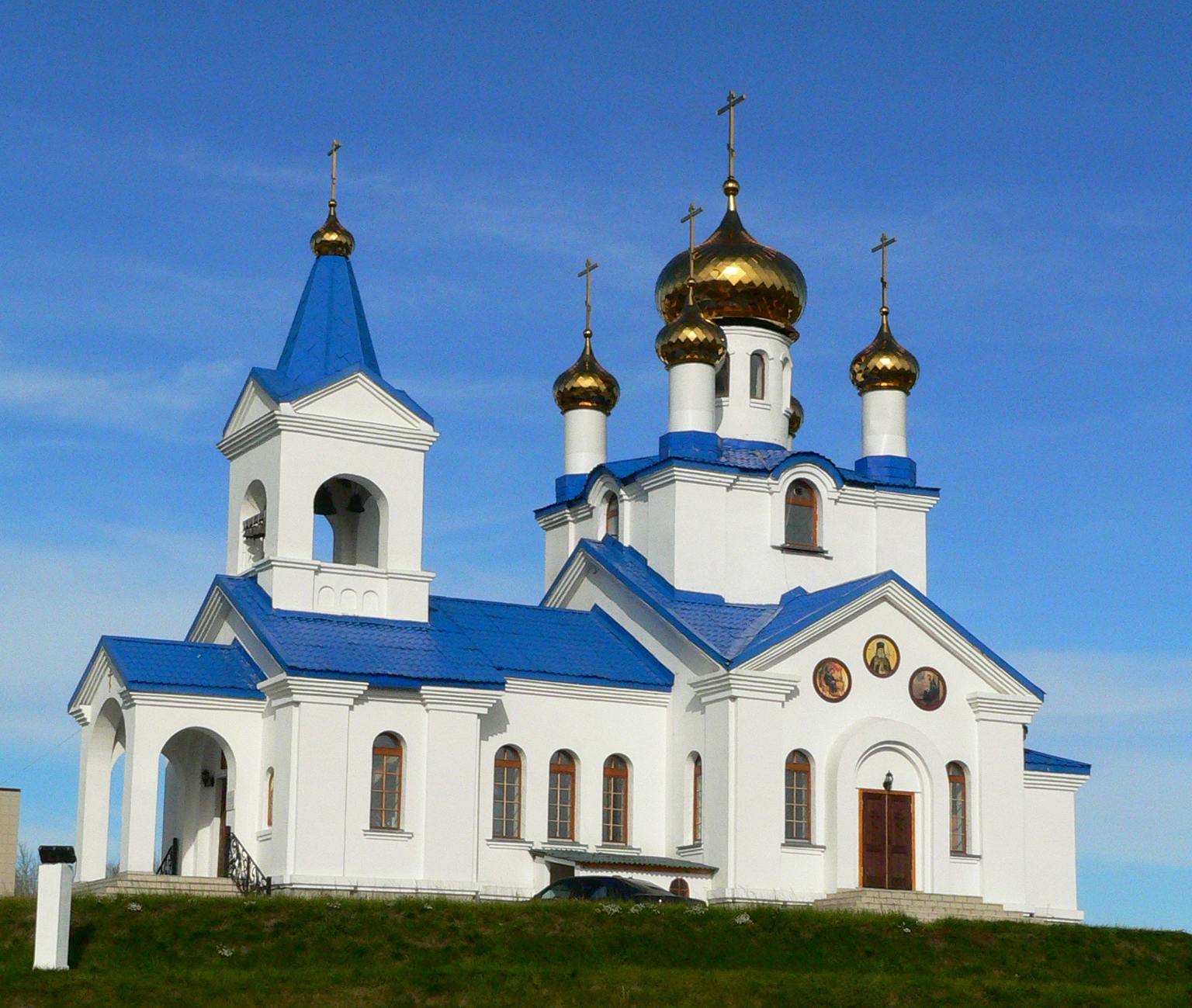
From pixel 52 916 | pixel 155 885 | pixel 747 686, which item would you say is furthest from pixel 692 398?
pixel 52 916

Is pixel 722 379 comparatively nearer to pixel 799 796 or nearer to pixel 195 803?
pixel 799 796

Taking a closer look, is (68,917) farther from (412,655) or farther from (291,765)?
(412,655)

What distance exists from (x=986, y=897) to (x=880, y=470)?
6455mm

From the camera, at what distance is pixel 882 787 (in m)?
26.5

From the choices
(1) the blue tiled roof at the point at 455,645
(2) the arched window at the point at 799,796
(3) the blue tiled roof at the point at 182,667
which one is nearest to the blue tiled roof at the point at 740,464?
(1) the blue tiled roof at the point at 455,645

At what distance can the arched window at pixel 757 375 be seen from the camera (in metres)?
30.4

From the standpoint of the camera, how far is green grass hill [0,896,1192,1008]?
17.8m

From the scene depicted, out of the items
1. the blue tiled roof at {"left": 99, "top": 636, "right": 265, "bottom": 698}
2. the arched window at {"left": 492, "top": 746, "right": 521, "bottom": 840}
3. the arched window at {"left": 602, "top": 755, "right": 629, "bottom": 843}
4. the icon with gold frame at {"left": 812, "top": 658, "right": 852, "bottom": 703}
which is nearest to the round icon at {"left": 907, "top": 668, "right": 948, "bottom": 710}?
the icon with gold frame at {"left": 812, "top": 658, "right": 852, "bottom": 703}

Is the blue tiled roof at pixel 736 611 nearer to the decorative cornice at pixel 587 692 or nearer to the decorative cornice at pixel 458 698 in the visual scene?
the decorative cornice at pixel 587 692

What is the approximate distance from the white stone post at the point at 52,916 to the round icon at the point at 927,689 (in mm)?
12264

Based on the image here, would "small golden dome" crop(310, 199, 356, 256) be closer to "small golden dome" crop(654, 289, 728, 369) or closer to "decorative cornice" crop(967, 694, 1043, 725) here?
"small golden dome" crop(654, 289, 728, 369)

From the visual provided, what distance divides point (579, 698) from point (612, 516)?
4140mm

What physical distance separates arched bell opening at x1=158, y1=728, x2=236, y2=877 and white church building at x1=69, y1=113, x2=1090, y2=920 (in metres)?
0.04

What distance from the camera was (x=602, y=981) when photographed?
1825cm
